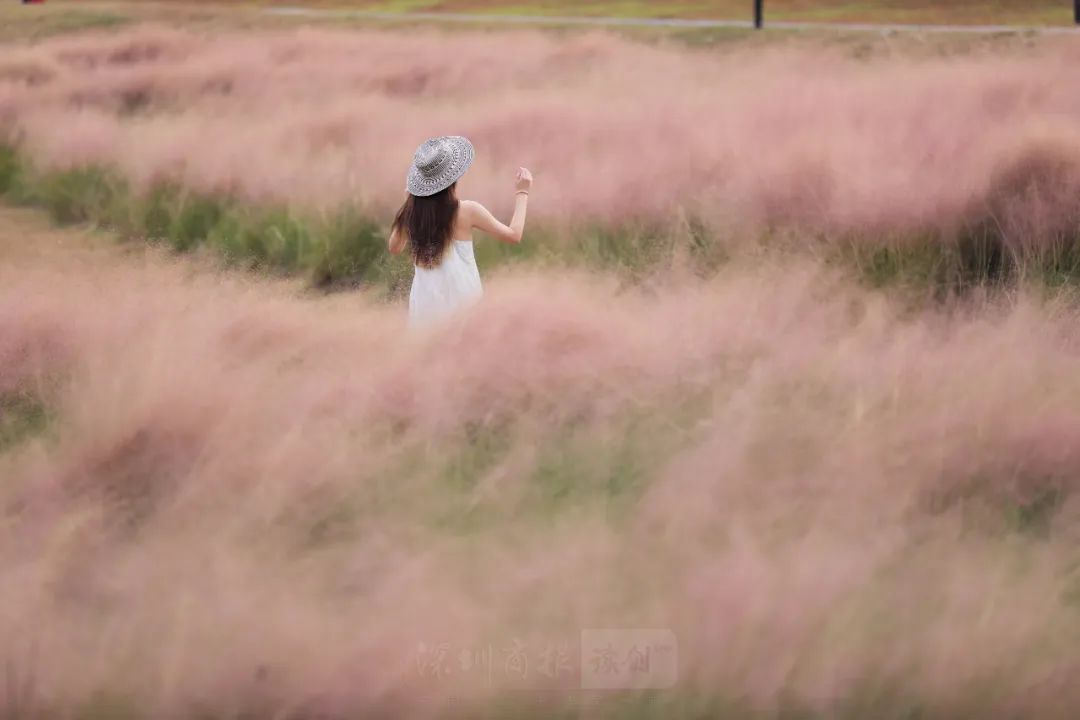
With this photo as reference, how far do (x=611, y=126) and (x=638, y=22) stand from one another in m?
9.84

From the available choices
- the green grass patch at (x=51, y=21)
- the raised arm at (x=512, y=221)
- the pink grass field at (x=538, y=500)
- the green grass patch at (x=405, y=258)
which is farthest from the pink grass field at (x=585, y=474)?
the green grass patch at (x=51, y=21)

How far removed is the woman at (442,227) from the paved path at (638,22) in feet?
29.1

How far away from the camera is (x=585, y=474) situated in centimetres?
397

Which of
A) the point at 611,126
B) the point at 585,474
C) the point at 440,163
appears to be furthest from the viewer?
the point at 611,126

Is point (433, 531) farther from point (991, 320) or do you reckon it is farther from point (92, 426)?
point (991, 320)

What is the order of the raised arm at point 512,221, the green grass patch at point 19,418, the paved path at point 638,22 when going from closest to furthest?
the green grass patch at point 19,418 < the raised arm at point 512,221 < the paved path at point 638,22

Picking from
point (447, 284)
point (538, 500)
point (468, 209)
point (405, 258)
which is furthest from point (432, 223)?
point (405, 258)

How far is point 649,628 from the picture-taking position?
9.67 ft

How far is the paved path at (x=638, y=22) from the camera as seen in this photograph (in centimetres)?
1430

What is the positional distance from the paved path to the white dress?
891cm

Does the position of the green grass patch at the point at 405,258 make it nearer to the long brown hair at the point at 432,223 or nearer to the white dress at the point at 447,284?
the white dress at the point at 447,284

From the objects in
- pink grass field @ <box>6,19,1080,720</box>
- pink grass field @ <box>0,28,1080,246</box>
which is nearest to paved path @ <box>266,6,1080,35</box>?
A: pink grass field @ <box>0,28,1080,246</box>

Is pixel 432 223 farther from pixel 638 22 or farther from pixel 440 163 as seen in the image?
pixel 638 22

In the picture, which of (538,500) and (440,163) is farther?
(440,163)
